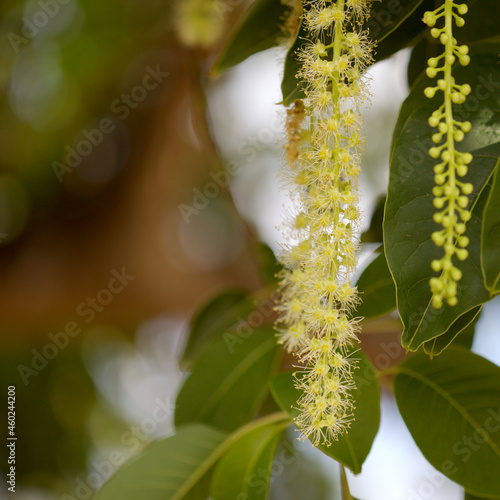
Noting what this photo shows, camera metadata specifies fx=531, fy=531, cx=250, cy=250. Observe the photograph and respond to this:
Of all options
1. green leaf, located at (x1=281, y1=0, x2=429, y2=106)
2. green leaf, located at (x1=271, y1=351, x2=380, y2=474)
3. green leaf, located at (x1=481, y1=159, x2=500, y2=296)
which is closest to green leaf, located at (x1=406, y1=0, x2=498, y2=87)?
green leaf, located at (x1=281, y1=0, x2=429, y2=106)

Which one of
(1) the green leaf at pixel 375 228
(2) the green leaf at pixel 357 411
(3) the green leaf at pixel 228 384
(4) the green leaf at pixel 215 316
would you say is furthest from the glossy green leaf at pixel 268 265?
(2) the green leaf at pixel 357 411

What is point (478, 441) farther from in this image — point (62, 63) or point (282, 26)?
point (62, 63)

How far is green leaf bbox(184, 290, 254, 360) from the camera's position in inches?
40.3

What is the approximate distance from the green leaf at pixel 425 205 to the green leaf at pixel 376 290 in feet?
0.89

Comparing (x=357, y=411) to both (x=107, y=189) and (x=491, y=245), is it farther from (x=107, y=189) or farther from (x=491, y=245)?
(x=107, y=189)

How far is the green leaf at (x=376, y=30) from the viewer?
0.48 m

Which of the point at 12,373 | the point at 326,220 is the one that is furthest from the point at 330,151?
the point at 12,373

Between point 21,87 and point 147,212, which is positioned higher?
point 21,87

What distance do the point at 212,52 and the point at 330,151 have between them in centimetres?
102

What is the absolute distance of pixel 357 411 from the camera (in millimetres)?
562

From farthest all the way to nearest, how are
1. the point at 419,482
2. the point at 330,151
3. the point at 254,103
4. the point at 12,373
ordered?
the point at 12,373
the point at 254,103
the point at 419,482
the point at 330,151

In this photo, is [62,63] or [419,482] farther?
[62,63]

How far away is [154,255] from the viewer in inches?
60.1

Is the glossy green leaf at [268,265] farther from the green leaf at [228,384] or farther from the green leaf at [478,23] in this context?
the green leaf at [478,23]
